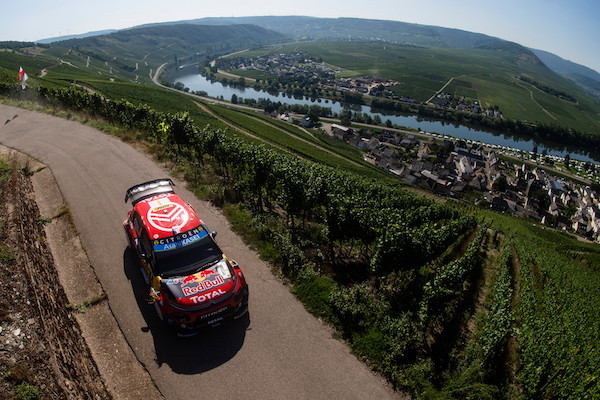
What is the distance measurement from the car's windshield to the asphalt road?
79.4 inches

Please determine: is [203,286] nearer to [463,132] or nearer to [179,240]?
[179,240]

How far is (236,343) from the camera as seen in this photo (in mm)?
10312

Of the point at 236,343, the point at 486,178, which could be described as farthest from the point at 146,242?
the point at 486,178

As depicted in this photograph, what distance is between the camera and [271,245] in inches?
597

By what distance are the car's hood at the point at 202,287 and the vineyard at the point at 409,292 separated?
333 centimetres

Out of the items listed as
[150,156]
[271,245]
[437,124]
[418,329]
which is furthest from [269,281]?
[437,124]

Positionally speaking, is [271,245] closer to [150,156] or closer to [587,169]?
[150,156]

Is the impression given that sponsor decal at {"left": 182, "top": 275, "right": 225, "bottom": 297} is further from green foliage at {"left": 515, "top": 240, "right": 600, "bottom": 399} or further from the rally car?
green foliage at {"left": 515, "top": 240, "right": 600, "bottom": 399}

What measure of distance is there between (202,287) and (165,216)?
3.85m

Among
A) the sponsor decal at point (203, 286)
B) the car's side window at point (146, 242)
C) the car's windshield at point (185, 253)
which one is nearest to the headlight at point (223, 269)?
the sponsor decal at point (203, 286)

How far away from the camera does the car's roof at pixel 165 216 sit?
11664mm

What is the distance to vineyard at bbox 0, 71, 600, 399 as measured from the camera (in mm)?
10344

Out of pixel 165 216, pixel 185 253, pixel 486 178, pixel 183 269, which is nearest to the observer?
pixel 183 269

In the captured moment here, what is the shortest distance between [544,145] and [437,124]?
42622mm
